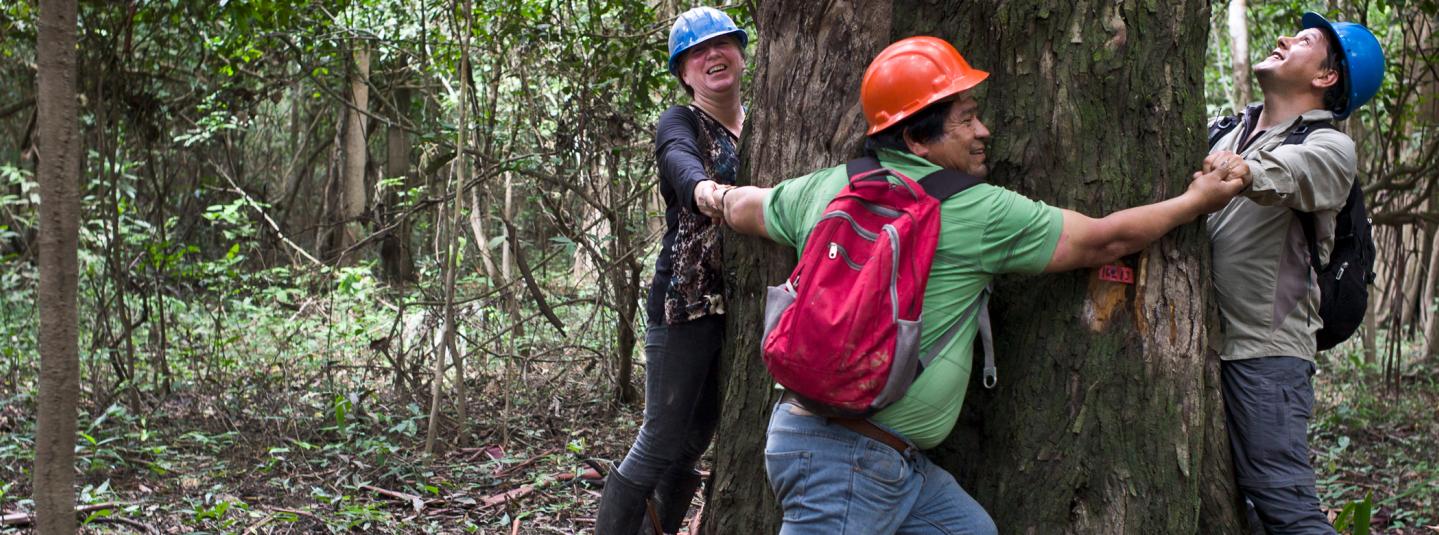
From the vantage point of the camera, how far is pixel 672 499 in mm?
4047

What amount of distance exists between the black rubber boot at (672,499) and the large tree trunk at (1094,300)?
4.20 ft

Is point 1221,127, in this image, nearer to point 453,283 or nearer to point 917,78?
point 917,78

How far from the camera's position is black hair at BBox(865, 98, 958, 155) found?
2.62 m

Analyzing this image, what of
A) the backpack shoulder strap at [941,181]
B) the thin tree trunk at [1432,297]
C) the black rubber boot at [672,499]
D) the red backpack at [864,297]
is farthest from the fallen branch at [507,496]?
the thin tree trunk at [1432,297]

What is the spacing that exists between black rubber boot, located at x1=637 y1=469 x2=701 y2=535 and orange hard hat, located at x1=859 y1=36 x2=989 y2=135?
1.84 metres

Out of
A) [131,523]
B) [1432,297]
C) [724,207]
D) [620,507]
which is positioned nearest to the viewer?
[724,207]

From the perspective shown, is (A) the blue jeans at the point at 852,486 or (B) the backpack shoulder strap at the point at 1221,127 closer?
(A) the blue jeans at the point at 852,486

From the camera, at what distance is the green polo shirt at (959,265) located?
8.32 feet

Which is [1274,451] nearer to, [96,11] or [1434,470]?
[1434,470]

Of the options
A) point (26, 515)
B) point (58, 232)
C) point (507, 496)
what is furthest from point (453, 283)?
point (58, 232)

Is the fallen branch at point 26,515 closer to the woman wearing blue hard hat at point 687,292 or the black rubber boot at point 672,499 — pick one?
the woman wearing blue hard hat at point 687,292

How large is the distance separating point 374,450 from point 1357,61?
4.95m

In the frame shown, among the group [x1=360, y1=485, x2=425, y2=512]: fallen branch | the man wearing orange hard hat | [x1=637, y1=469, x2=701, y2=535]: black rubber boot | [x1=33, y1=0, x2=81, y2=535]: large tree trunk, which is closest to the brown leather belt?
the man wearing orange hard hat

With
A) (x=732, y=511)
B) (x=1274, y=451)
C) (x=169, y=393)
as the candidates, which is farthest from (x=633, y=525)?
(x=169, y=393)
